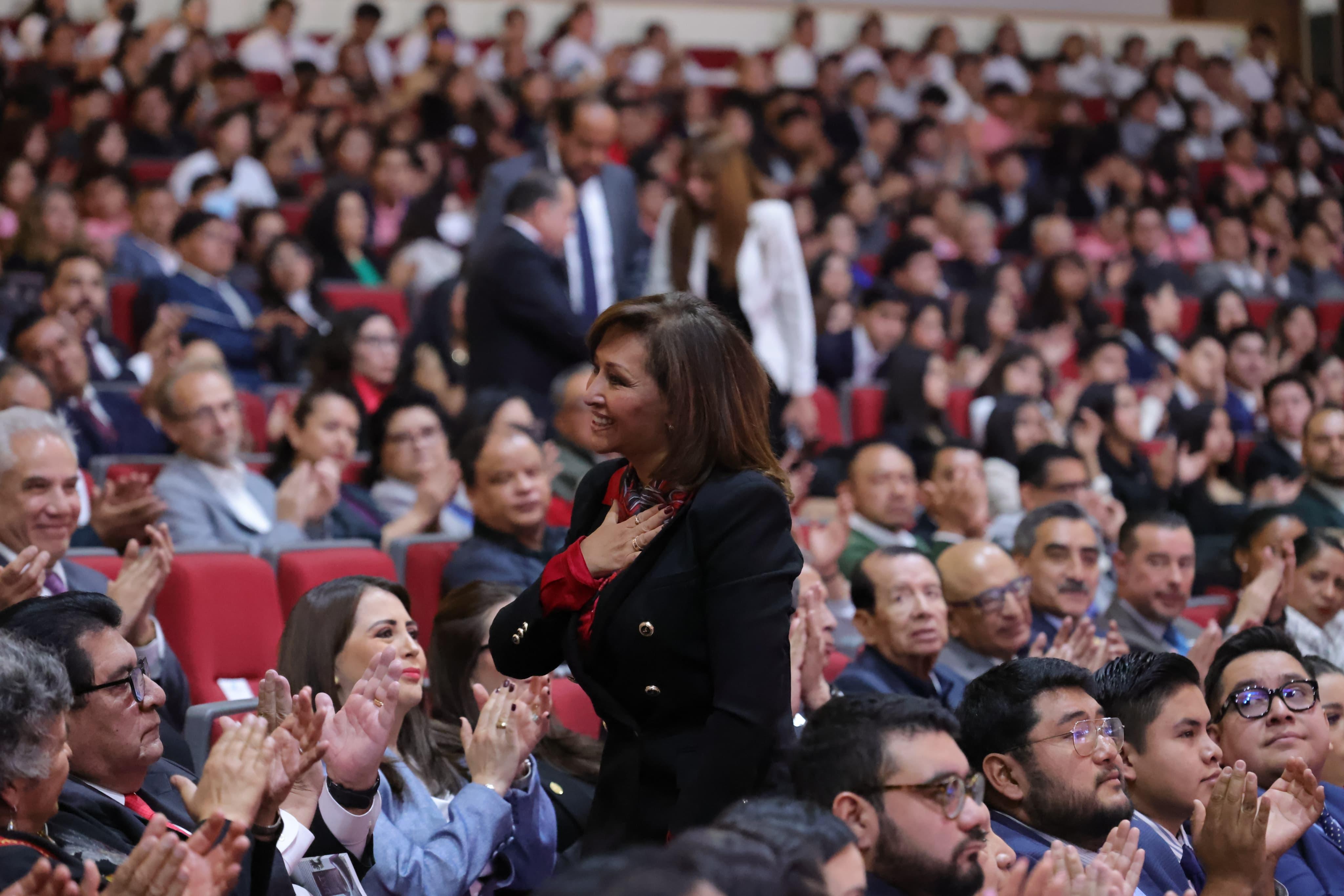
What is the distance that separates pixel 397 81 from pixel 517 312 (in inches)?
154

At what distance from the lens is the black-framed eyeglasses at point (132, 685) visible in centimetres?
151

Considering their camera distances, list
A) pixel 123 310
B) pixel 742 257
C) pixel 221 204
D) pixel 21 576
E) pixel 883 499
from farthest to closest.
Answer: pixel 221 204
pixel 123 310
pixel 742 257
pixel 883 499
pixel 21 576

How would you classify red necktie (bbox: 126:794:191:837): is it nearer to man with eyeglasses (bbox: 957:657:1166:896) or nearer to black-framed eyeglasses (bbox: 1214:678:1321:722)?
man with eyeglasses (bbox: 957:657:1166:896)

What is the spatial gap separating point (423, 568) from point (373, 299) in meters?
2.44

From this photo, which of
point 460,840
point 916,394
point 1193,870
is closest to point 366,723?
point 460,840

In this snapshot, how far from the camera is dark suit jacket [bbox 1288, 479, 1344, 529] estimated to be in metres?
3.62

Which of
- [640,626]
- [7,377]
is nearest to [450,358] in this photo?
[7,377]

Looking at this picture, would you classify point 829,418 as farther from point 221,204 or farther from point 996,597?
point 221,204

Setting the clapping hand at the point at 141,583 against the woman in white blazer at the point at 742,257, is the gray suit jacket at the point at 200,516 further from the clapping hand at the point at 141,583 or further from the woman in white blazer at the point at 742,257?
the woman in white blazer at the point at 742,257

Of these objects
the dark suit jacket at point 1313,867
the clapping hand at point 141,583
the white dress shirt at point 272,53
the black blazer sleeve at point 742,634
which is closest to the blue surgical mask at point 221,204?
the white dress shirt at point 272,53

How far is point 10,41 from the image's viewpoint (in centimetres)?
621

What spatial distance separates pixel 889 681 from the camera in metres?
2.45

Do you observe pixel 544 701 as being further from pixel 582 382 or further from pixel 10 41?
pixel 10 41

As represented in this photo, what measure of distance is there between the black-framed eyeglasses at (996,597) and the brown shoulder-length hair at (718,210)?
3.68ft
